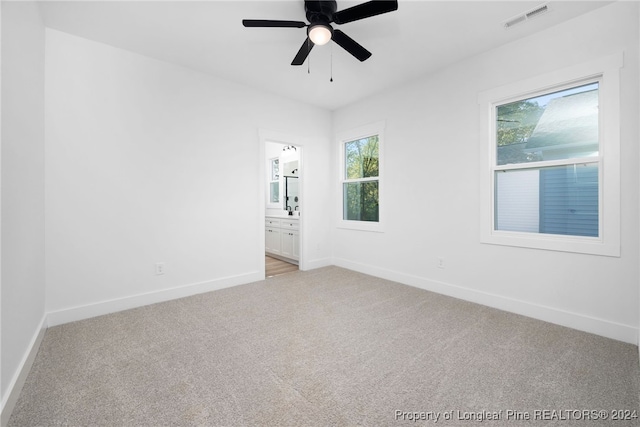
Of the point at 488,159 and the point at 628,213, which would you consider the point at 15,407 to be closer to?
the point at 488,159

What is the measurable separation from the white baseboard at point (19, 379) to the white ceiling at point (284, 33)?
270 cm

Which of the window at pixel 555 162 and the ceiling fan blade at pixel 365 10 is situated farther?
the window at pixel 555 162

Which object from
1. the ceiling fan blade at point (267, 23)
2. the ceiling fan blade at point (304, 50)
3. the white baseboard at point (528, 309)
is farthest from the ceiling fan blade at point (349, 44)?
the white baseboard at point (528, 309)

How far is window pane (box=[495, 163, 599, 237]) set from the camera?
2461 mm

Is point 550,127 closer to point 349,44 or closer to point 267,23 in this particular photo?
point 349,44

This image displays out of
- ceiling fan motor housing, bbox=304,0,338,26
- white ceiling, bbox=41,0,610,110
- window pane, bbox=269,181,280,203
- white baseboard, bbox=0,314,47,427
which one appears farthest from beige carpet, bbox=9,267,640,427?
window pane, bbox=269,181,280,203

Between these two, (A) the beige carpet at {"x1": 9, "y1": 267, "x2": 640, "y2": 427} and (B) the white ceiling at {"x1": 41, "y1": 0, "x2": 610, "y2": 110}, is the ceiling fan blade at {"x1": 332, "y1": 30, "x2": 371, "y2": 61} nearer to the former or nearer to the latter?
(B) the white ceiling at {"x1": 41, "y1": 0, "x2": 610, "y2": 110}

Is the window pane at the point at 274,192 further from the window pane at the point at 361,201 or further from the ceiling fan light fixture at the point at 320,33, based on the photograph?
the ceiling fan light fixture at the point at 320,33

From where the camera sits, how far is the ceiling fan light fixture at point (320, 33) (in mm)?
2170

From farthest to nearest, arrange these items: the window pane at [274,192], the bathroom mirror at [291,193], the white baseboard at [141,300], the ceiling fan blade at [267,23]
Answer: the window pane at [274,192], the bathroom mirror at [291,193], the white baseboard at [141,300], the ceiling fan blade at [267,23]

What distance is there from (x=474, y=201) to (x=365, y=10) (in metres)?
2.27

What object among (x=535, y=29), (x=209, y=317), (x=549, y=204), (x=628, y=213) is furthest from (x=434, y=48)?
(x=209, y=317)

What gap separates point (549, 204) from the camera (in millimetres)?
2682

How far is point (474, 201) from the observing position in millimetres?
3131
